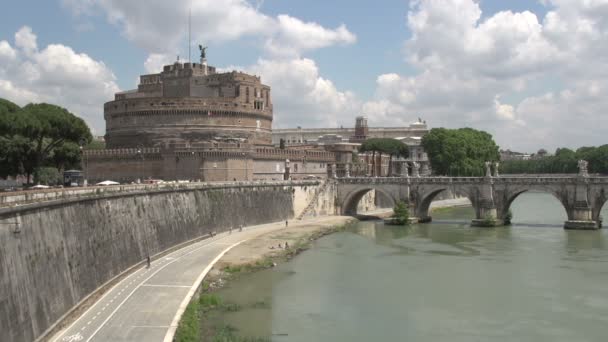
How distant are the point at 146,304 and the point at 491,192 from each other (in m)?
37.8

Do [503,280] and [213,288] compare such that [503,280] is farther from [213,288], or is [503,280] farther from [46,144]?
[46,144]

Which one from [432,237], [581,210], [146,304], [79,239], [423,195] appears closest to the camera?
[146,304]

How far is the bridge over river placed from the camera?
49.9 meters

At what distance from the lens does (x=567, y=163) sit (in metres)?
118

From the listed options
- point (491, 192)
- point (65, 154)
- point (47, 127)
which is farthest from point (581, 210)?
point (65, 154)

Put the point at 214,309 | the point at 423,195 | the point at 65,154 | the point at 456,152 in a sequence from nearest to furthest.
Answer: the point at 214,309
the point at 65,154
the point at 423,195
the point at 456,152

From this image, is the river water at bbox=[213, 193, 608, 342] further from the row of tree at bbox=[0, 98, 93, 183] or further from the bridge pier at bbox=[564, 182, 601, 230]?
the row of tree at bbox=[0, 98, 93, 183]

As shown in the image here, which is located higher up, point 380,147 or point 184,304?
point 380,147

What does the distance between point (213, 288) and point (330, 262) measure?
9.97 meters

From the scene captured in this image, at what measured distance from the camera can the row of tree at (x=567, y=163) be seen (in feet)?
→ 340

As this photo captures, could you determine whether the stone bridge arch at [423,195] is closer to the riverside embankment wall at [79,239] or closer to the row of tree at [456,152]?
the row of tree at [456,152]

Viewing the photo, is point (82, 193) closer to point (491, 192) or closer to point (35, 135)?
point (35, 135)

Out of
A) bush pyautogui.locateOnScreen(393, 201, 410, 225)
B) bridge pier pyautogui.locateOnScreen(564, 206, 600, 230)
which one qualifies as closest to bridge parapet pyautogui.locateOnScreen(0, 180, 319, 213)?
bush pyautogui.locateOnScreen(393, 201, 410, 225)

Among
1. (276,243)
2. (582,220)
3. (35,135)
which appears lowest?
(276,243)
